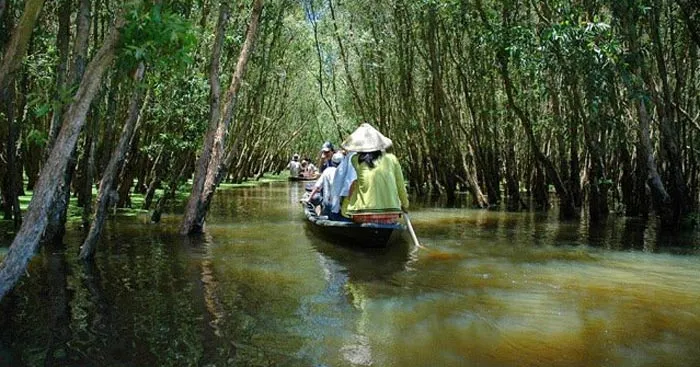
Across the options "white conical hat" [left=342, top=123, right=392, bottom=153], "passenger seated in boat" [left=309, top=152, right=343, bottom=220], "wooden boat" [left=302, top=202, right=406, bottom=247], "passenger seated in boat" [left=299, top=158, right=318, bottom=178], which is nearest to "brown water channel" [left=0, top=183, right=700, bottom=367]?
"wooden boat" [left=302, top=202, right=406, bottom=247]

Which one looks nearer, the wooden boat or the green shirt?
the wooden boat

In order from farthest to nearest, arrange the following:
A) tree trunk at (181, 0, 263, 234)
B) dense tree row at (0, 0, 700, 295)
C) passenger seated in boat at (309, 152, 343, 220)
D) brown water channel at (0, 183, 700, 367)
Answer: passenger seated in boat at (309, 152, 343, 220)
tree trunk at (181, 0, 263, 234)
brown water channel at (0, 183, 700, 367)
dense tree row at (0, 0, 700, 295)

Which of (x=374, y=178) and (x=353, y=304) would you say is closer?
(x=353, y=304)

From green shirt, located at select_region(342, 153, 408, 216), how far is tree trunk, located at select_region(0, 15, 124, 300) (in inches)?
258

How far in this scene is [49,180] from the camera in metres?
5.40

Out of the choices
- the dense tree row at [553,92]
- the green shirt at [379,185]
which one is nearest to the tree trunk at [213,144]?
the green shirt at [379,185]

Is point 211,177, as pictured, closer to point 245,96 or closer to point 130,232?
point 130,232

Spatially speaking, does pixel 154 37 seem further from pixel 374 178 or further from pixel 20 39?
pixel 374 178

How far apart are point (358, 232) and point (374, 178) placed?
0.95m

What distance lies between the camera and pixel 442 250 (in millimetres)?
12227

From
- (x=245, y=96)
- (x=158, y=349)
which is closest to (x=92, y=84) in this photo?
(x=158, y=349)

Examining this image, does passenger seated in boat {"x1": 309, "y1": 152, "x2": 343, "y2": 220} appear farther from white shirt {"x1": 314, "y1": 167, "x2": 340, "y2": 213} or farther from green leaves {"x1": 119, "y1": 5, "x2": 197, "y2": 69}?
green leaves {"x1": 119, "y1": 5, "x2": 197, "y2": 69}

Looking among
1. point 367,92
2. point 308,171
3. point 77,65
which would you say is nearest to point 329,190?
point 77,65

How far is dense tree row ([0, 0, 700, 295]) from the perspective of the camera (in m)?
5.68
